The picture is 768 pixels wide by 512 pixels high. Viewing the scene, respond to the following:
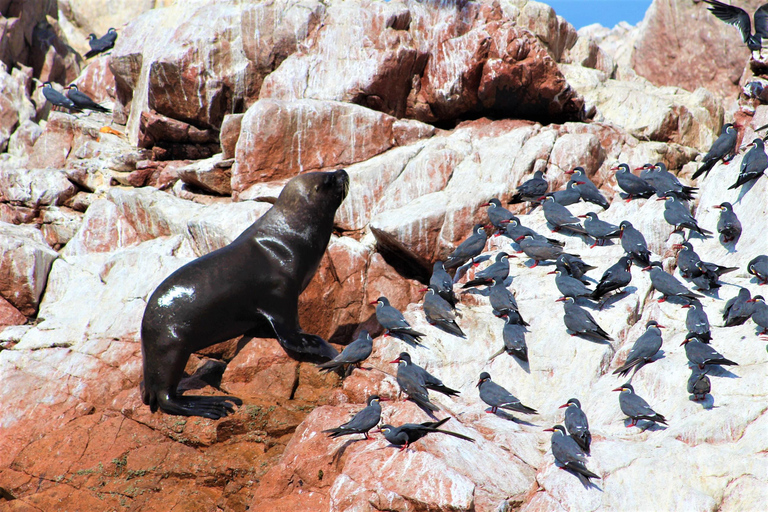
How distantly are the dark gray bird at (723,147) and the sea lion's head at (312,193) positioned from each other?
6.22 meters

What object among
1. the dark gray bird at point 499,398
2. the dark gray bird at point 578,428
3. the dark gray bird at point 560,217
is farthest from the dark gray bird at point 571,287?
the dark gray bird at point 578,428

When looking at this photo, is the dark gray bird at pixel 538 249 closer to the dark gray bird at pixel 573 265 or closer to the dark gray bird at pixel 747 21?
the dark gray bird at pixel 573 265

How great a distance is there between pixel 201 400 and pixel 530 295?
4563mm

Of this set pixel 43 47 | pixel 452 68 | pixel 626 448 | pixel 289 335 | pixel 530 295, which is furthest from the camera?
pixel 43 47

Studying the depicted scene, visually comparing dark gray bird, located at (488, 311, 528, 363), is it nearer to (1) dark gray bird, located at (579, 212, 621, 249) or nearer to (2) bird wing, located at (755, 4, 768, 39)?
(1) dark gray bird, located at (579, 212, 621, 249)

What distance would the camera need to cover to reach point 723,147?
1093 cm

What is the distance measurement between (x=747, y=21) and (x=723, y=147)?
4600 millimetres

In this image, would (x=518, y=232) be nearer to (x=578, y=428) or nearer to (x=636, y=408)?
(x=636, y=408)

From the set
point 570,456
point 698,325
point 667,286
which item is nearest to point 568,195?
point 667,286

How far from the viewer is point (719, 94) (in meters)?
19.5

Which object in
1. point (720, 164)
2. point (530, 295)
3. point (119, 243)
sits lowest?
point (119, 243)

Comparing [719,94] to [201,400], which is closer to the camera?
[201,400]

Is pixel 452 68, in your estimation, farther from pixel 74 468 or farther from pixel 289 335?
pixel 74 468

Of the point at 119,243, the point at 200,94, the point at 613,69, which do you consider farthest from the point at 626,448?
the point at 613,69
